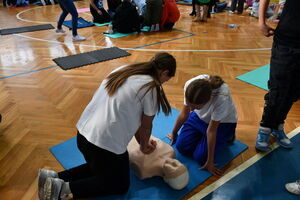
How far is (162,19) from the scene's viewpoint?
5.13m

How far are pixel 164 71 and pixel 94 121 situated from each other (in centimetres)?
45

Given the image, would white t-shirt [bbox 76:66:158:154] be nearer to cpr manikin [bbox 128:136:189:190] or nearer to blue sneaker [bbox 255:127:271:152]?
cpr manikin [bbox 128:136:189:190]

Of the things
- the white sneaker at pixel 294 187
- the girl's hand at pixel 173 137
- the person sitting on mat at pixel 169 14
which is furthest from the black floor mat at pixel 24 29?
the white sneaker at pixel 294 187

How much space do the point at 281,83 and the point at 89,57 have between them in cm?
266

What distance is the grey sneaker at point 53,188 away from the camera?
1402 millimetres

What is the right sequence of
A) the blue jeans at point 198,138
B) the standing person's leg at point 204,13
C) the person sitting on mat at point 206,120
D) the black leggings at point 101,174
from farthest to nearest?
the standing person's leg at point 204,13, the blue jeans at point 198,138, the person sitting on mat at point 206,120, the black leggings at point 101,174

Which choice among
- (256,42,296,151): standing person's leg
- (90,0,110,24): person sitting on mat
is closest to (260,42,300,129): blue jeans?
(256,42,296,151): standing person's leg

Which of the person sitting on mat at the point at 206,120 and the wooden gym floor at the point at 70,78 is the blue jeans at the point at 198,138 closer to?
the person sitting on mat at the point at 206,120

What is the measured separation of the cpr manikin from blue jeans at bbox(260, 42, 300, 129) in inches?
31.8

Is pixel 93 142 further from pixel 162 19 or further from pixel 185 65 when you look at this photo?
Answer: pixel 162 19

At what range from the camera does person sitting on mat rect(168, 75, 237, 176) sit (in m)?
1.50

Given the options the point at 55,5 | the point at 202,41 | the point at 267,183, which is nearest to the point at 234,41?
the point at 202,41

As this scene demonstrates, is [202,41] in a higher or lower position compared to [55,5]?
lower

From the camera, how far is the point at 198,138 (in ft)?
6.28
